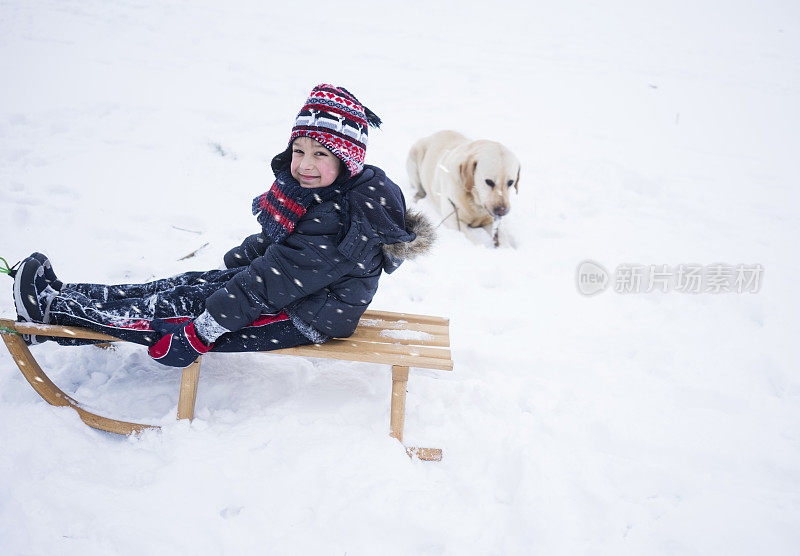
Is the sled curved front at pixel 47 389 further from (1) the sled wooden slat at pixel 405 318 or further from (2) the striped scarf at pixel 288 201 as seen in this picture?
(1) the sled wooden slat at pixel 405 318

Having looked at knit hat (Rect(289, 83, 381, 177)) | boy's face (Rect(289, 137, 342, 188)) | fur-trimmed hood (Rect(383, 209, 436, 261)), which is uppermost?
knit hat (Rect(289, 83, 381, 177))

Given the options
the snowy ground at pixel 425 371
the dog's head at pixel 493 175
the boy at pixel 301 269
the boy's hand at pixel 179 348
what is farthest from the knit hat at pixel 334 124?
the dog's head at pixel 493 175

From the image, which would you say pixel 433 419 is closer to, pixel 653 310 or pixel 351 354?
pixel 351 354

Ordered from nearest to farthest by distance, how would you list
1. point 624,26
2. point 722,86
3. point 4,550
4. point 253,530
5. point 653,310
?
point 4,550, point 253,530, point 653,310, point 722,86, point 624,26

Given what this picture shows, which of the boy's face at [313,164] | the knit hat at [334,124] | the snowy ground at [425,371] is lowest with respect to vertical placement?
the snowy ground at [425,371]

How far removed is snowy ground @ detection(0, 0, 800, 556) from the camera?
1.86 meters

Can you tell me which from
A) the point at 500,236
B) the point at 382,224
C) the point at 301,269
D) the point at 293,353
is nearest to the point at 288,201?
the point at 301,269

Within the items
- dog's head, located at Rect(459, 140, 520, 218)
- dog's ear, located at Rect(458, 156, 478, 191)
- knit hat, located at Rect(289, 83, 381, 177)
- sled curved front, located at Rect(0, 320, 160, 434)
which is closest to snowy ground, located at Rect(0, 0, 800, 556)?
sled curved front, located at Rect(0, 320, 160, 434)

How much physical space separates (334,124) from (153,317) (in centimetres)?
124

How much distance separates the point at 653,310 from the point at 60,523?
12.4ft

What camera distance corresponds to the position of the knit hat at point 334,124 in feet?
6.69

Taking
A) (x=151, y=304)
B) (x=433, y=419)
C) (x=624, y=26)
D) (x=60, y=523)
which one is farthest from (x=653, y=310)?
(x=624, y=26)

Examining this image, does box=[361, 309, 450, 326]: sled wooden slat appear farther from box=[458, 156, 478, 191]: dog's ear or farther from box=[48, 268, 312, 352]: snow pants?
box=[458, 156, 478, 191]: dog's ear

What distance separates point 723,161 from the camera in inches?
265
